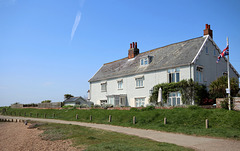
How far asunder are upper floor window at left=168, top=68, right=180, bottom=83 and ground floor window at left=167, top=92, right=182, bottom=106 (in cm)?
197

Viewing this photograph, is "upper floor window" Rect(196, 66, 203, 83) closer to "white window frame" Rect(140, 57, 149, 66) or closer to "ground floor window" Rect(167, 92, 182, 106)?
"ground floor window" Rect(167, 92, 182, 106)

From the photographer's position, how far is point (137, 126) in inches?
843

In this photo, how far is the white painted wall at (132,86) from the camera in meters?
32.7

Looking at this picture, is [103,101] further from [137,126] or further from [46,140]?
[46,140]

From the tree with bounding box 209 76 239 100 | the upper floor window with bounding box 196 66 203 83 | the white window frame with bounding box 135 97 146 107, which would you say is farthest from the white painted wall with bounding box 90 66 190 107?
the tree with bounding box 209 76 239 100

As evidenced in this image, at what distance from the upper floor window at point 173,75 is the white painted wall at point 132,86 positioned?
0.50m

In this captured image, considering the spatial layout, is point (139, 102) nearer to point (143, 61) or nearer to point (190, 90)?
point (143, 61)

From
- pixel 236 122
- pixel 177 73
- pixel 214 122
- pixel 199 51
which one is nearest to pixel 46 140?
pixel 214 122

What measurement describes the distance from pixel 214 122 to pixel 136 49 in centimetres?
2655

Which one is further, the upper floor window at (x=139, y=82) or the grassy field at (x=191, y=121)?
the upper floor window at (x=139, y=82)

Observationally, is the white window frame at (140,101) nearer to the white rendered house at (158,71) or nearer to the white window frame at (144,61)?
the white rendered house at (158,71)

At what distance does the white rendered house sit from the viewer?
3078 cm

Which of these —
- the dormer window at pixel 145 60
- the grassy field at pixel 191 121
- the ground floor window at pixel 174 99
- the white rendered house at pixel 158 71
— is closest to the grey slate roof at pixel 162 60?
the white rendered house at pixel 158 71

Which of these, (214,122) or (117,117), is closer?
(214,122)
